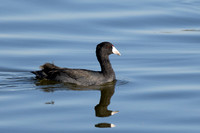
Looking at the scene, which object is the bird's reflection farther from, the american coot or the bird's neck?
the bird's neck

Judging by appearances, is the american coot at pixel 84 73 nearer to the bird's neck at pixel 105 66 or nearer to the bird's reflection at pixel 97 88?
the bird's neck at pixel 105 66

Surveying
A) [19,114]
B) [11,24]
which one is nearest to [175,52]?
[11,24]

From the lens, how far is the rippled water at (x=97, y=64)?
10.4 metres

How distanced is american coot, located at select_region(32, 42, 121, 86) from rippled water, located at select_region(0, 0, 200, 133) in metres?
0.26

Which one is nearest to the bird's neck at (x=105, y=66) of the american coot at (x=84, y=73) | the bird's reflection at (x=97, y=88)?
the american coot at (x=84, y=73)

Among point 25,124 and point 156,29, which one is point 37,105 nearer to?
point 25,124

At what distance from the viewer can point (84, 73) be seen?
1354 centimetres

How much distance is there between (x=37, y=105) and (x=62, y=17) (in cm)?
953

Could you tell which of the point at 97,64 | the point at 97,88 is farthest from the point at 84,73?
the point at 97,64

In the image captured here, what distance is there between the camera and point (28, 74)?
1440cm

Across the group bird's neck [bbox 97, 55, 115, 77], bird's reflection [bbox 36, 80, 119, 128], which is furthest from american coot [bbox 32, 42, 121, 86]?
bird's reflection [bbox 36, 80, 119, 128]

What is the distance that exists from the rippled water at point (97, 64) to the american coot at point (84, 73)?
0.84ft

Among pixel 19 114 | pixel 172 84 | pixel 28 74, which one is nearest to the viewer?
pixel 19 114

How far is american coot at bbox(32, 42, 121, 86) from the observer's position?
1359 cm
